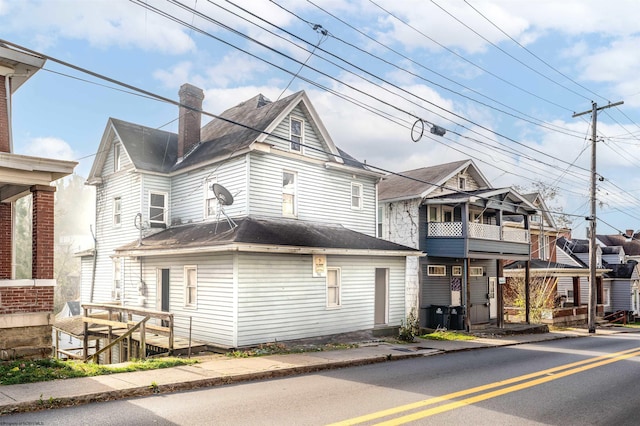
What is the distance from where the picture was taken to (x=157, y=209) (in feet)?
70.1

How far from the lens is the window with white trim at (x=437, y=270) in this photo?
2541 centimetres

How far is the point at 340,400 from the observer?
28.2 feet

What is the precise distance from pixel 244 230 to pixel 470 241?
41.7 feet

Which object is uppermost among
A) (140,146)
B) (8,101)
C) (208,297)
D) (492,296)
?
(140,146)

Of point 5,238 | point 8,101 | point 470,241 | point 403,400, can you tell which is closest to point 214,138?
point 8,101

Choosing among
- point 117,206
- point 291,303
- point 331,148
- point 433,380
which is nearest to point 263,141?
point 331,148

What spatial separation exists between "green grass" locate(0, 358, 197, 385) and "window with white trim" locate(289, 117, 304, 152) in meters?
10.5

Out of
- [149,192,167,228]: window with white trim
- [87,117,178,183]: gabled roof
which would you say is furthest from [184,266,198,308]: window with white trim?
[87,117,178,183]: gabled roof

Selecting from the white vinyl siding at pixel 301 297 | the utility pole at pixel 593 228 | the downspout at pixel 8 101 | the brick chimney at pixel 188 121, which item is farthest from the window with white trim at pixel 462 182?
the downspout at pixel 8 101

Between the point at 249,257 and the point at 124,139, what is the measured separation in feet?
34.0

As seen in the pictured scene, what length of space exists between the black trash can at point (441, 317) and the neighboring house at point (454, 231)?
1.88 ft

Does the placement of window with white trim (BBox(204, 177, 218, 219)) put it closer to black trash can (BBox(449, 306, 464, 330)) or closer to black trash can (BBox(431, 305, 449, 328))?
black trash can (BBox(431, 305, 449, 328))

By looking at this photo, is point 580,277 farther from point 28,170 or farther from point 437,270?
point 28,170

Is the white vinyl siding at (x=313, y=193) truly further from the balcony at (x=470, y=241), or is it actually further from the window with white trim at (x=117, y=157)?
the window with white trim at (x=117, y=157)
